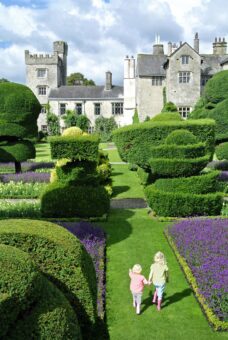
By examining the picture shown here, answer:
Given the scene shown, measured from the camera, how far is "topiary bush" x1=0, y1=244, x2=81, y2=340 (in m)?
4.27

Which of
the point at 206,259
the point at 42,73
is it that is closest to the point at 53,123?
the point at 42,73

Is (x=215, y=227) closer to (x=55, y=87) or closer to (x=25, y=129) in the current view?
(x=25, y=129)

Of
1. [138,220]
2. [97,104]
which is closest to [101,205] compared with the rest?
[138,220]

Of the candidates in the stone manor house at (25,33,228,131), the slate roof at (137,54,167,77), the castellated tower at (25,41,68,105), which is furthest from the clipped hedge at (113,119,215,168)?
the castellated tower at (25,41,68,105)

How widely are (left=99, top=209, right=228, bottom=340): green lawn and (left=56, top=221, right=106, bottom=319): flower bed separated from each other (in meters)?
0.27

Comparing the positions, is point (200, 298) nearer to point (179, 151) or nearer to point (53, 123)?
point (179, 151)

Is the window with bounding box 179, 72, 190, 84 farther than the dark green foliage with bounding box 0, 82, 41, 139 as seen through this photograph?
Yes

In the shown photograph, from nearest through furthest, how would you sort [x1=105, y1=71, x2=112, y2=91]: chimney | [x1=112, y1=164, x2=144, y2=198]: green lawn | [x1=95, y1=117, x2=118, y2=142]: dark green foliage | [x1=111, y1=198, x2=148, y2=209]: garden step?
[x1=111, y1=198, x2=148, y2=209]: garden step < [x1=112, y1=164, x2=144, y2=198]: green lawn < [x1=95, y1=117, x2=118, y2=142]: dark green foliage < [x1=105, y1=71, x2=112, y2=91]: chimney

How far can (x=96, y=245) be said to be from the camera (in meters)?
12.8

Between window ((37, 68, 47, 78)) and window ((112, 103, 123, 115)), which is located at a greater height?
window ((37, 68, 47, 78))

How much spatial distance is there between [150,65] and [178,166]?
3994 cm

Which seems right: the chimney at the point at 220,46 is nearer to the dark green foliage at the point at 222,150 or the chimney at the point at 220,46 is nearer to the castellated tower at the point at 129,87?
the castellated tower at the point at 129,87

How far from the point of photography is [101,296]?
32.6 ft

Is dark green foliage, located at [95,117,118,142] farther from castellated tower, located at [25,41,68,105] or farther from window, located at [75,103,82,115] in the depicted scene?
castellated tower, located at [25,41,68,105]
